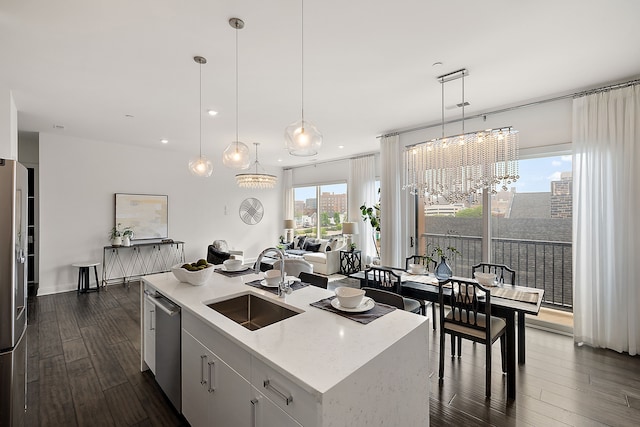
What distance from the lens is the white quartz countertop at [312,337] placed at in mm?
1118

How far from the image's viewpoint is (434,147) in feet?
10.6

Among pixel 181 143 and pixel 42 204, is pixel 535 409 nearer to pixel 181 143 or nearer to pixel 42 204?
pixel 181 143

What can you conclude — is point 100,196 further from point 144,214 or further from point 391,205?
point 391,205

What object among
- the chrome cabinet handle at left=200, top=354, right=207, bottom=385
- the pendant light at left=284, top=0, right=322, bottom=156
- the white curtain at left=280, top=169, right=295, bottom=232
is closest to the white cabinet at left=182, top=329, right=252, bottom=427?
the chrome cabinet handle at left=200, top=354, right=207, bottom=385

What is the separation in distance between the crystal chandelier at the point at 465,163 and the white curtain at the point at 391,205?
140 centimetres

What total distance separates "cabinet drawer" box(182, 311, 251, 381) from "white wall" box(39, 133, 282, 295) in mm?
4984

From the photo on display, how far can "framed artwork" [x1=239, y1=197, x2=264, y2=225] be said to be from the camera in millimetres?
7941

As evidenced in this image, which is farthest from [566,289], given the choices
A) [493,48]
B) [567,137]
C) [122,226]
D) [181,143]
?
[122,226]

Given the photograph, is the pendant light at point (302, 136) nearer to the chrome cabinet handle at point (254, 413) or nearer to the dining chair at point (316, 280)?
the dining chair at point (316, 280)

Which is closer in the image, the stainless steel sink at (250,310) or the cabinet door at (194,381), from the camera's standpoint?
the cabinet door at (194,381)

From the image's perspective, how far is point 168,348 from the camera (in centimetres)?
211

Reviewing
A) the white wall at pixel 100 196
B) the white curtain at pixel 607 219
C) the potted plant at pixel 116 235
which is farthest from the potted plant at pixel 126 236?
the white curtain at pixel 607 219

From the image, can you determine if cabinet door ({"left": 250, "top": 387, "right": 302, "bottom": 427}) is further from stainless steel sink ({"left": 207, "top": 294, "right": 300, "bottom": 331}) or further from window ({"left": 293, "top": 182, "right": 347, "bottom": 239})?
window ({"left": 293, "top": 182, "right": 347, "bottom": 239})

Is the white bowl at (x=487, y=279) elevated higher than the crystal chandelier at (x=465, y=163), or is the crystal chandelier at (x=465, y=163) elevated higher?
the crystal chandelier at (x=465, y=163)
